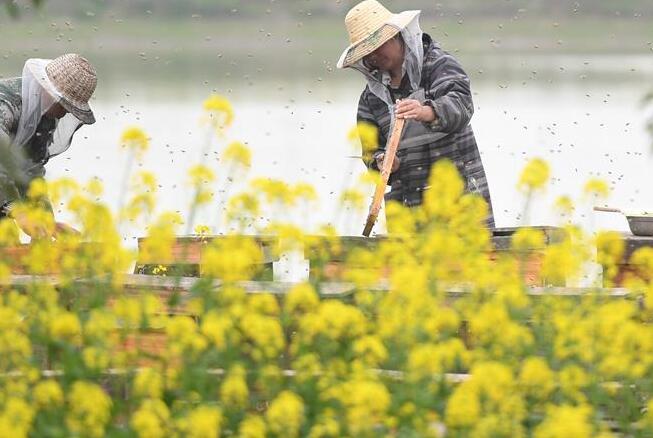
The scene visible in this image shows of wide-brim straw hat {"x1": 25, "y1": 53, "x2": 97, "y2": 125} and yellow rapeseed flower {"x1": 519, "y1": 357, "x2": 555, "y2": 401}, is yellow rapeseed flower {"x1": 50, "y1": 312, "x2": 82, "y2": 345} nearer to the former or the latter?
yellow rapeseed flower {"x1": 519, "y1": 357, "x2": 555, "y2": 401}

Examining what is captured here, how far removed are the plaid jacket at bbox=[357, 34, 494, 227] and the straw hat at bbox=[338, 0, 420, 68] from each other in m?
0.23

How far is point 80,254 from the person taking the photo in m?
4.88

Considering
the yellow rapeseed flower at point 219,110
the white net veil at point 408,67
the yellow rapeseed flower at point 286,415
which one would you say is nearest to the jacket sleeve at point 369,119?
the white net veil at point 408,67

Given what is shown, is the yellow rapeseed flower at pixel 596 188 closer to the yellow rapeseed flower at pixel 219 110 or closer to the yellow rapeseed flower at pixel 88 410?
the yellow rapeseed flower at pixel 219 110

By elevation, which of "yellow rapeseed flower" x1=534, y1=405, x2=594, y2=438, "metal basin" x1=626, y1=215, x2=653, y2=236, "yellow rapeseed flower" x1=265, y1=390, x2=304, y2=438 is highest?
"metal basin" x1=626, y1=215, x2=653, y2=236

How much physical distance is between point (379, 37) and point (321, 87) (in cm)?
1779

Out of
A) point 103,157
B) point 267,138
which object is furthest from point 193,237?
point 267,138

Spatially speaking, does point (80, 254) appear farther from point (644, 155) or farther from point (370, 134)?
point (644, 155)

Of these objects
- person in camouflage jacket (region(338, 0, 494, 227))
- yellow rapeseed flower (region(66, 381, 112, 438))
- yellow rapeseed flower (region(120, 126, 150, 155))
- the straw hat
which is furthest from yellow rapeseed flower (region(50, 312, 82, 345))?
the straw hat

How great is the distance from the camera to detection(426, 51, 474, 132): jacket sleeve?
23.7 feet

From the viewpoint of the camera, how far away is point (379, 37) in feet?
24.0

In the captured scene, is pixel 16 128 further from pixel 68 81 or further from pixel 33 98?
pixel 68 81

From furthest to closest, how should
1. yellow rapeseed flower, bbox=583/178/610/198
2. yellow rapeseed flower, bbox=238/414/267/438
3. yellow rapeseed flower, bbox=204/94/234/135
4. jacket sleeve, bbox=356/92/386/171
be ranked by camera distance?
jacket sleeve, bbox=356/92/386/171 < yellow rapeseed flower, bbox=583/178/610/198 < yellow rapeseed flower, bbox=204/94/234/135 < yellow rapeseed flower, bbox=238/414/267/438

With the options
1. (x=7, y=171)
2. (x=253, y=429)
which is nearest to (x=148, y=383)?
(x=253, y=429)
